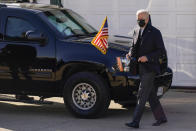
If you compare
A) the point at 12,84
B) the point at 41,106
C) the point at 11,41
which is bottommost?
the point at 41,106

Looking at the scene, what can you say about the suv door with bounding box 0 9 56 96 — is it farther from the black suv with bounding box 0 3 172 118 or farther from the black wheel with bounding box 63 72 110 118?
the black wheel with bounding box 63 72 110 118

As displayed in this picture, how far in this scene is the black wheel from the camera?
871cm

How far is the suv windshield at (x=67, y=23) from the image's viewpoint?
9305 millimetres

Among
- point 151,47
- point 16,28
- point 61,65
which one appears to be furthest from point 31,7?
point 151,47

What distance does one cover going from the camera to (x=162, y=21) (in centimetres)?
1224

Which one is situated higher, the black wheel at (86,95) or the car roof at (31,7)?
the car roof at (31,7)

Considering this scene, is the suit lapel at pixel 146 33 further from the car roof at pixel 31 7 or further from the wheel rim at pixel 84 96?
the car roof at pixel 31 7

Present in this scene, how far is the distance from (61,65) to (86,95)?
631mm

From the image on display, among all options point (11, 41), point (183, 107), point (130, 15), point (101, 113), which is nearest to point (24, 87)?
point (11, 41)

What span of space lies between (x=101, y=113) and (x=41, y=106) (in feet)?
6.25

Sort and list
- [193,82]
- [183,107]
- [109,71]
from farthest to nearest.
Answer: [193,82]
[183,107]
[109,71]

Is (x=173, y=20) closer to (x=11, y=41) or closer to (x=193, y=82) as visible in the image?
(x=193, y=82)

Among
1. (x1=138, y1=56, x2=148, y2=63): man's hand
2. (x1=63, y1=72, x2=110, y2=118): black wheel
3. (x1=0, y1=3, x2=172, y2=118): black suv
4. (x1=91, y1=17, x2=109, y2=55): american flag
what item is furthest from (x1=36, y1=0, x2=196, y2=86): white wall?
(x1=138, y1=56, x2=148, y2=63): man's hand

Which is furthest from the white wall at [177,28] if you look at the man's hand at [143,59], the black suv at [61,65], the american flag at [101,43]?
the man's hand at [143,59]
